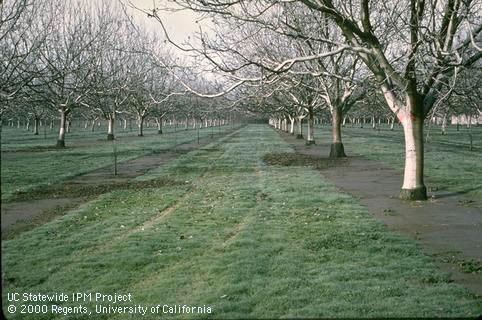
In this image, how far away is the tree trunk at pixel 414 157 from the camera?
39.7 ft

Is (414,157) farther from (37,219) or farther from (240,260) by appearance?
(37,219)

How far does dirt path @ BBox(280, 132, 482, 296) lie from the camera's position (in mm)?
6921

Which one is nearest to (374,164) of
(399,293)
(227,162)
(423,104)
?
(227,162)

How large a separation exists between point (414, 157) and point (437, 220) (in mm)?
2672

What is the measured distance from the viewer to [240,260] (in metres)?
7.09

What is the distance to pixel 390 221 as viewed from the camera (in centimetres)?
998

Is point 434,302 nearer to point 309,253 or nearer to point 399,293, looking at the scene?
point 399,293

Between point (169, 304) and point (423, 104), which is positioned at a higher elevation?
point (423, 104)

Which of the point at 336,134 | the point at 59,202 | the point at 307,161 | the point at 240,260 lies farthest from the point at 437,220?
the point at 336,134

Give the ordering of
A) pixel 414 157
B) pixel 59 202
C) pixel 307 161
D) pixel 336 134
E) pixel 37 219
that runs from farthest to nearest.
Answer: pixel 336 134
pixel 307 161
pixel 59 202
pixel 414 157
pixel 37 219

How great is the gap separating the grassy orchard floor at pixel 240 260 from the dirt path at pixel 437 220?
0.35 meters

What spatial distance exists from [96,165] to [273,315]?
18417mm

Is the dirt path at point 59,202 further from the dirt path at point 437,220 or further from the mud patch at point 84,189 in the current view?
the dirt path at point 437,220

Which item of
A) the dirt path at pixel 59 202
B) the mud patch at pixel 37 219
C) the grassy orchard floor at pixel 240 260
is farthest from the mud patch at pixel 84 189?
the grassy orchard floor at pixel 240 260
